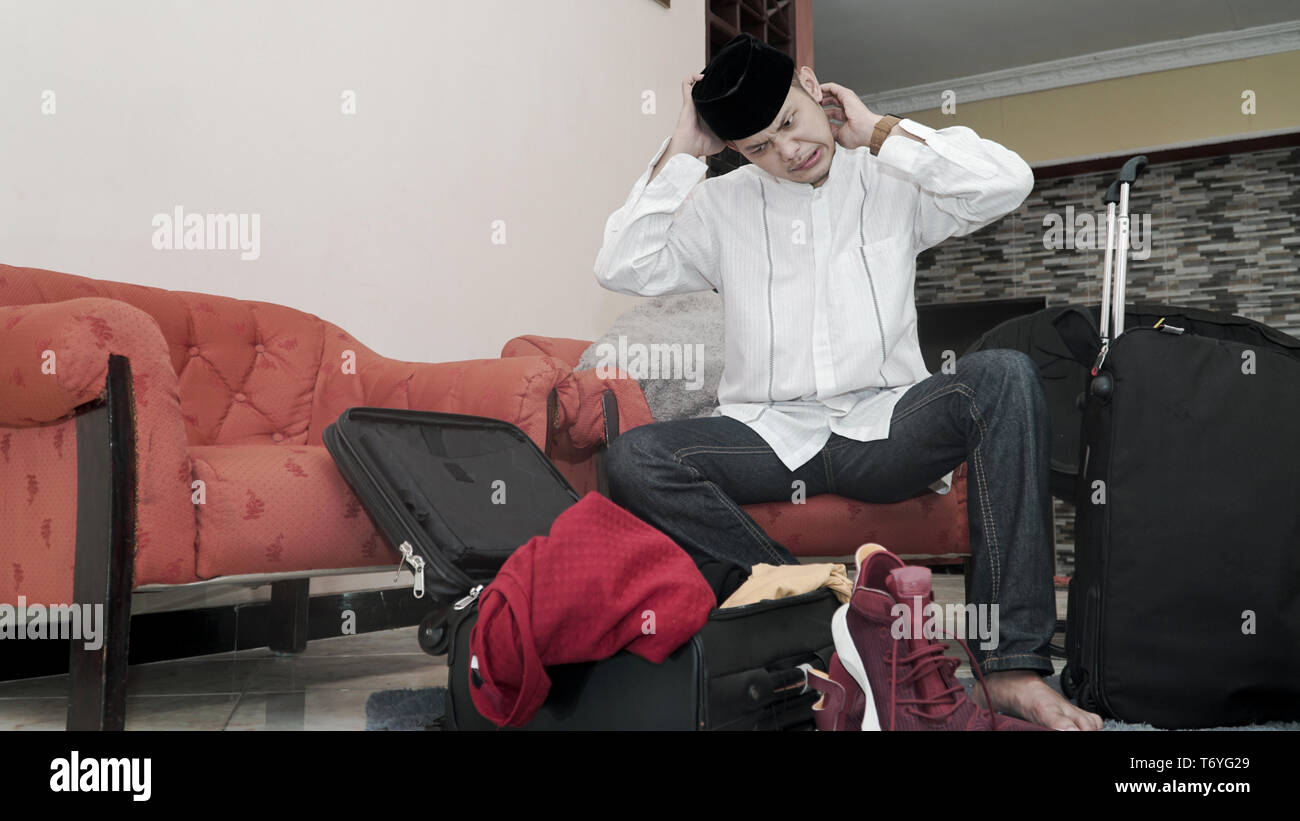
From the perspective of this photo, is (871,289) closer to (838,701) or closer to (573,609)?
(838,701)

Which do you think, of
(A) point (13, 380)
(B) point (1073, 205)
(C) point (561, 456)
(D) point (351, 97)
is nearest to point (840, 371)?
(C) point (561, 456)

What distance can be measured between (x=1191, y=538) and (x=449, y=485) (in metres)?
1.01

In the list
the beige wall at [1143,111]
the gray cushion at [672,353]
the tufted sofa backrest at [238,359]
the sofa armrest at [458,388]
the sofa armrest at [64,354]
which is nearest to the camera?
the sofa armrest at [64,354]

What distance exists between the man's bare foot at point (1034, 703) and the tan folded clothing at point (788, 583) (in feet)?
0.72

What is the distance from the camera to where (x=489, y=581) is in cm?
137

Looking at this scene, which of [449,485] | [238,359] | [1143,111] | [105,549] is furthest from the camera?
[1143,111]

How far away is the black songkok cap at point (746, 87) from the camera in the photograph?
1.52 m

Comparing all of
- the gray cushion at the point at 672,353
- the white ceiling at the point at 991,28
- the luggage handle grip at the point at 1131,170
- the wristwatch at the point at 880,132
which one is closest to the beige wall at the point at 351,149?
the gray cushion at the point at 672,353

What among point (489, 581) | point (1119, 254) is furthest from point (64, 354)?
point (1119, 254)

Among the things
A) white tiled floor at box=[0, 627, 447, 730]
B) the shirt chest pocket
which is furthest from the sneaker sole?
white tiled floor at box=[0, 627, 447, 730]

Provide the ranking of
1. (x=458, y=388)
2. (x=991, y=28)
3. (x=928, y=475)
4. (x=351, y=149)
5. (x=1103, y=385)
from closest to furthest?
(x=1103, y=385), (x=928, y=475), (x=458, y=388), (x=351, y=149), (x=991, y=28)

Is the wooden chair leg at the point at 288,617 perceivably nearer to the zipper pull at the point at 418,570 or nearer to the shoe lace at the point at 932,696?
the zipper pull at the point at 418,570
